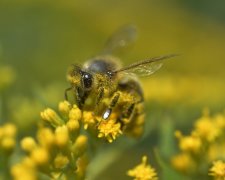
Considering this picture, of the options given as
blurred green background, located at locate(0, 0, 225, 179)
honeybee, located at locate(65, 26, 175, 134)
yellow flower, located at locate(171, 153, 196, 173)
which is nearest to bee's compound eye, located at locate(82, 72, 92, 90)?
honeybee, located at locate(65, 26, 175, 134)

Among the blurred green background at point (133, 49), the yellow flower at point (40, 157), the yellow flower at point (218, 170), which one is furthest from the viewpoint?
the blurred green background at point (133, 49)

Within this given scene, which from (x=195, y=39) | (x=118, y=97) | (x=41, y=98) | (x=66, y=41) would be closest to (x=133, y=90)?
(x=118, y=97)

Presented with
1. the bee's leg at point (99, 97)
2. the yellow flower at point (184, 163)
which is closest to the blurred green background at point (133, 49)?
the yellow flower at point (184, 163)

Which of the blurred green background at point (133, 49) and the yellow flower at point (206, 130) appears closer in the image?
the yellow flower at point (206, 130)

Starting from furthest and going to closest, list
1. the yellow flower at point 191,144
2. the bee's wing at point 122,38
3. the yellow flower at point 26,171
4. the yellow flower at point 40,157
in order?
the bee's wing at point 122,38
the yellow flower at point 191,144
the yellow flower at point 40,157
the yellow flower at point 26,171

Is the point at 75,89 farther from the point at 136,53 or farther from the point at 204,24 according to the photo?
the point at 204,24

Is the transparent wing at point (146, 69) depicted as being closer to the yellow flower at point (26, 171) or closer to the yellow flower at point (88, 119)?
the yellow flower at point (88, 119)
